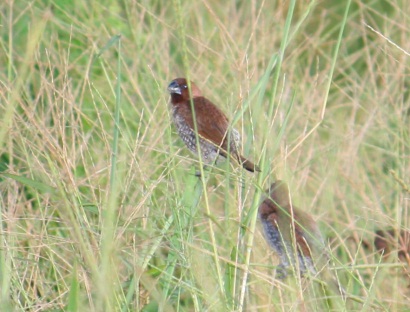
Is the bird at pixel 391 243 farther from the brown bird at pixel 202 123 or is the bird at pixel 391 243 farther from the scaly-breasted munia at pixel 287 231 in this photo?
the brown bird at pixel 202 123

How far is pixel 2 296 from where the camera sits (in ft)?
9.42

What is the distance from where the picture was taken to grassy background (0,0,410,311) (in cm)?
307

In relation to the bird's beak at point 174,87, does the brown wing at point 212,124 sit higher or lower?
lower

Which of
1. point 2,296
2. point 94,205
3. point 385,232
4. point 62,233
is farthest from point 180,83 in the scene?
point 2,296

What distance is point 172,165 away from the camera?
3.34 m

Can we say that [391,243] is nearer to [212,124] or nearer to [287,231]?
[287,231]

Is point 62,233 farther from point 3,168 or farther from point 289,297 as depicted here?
point 289,297

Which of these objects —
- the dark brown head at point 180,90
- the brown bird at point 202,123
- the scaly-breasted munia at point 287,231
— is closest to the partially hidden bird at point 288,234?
the scaly-breasted munia at point 287,231

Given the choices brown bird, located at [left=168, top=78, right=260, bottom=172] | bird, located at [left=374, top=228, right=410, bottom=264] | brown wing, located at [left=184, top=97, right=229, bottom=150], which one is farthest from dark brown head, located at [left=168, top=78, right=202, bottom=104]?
bird, located at [left=374, top=228, right=410, bottom=264]

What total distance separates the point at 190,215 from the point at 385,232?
5.70 feet

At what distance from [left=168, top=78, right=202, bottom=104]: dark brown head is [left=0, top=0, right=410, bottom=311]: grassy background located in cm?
10

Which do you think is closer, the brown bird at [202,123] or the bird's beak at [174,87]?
the brown bird at [202,123]

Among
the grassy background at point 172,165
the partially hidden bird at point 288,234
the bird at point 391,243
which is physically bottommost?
the bird at point 391,243

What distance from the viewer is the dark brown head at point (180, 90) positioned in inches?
185
